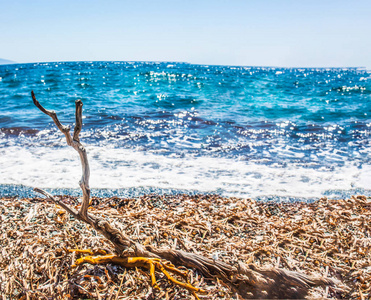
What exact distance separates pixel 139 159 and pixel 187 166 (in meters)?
1.11

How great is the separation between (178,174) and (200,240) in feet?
8.87

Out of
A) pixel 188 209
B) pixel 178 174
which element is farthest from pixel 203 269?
pixel 178 174

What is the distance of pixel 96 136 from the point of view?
8094 mm

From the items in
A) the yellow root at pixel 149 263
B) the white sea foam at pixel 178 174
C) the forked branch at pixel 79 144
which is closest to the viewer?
the forked branch at pixel 79 144

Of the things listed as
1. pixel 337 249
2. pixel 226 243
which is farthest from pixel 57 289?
pixel 337 249

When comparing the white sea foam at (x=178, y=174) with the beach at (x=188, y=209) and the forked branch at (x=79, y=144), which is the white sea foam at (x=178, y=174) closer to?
the beach at (x=188, y=209)

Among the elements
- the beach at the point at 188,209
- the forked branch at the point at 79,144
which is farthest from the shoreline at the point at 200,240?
the forked branch at the point at 79,144

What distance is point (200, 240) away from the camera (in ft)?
8.19

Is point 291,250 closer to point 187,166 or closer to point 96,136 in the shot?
point 187,166

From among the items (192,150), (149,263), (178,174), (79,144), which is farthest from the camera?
(192,150)

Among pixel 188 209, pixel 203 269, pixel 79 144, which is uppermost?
pixel 79 144

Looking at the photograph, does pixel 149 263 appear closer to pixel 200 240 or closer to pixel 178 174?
pixel 200 240

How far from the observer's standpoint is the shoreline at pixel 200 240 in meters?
1.85

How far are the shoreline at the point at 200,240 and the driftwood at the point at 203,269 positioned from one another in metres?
0.06
